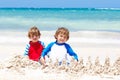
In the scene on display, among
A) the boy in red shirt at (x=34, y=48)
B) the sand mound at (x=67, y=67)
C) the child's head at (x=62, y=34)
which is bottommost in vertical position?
the sand mound at (x=67, y=67)

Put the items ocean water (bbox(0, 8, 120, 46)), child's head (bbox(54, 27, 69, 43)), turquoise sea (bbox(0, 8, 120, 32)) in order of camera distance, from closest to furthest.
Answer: child's head (bbox(54, 27, 69, 43)) < ocean water (bbox(0, 8, 120, 46)) < turquoise sea (bbox(0, 8, 120, 32))

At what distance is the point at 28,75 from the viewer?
554 centimetres

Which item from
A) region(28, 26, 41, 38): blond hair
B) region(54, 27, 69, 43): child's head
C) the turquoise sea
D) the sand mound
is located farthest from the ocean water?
the sand mound

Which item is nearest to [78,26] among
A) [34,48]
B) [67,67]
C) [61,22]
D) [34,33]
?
[61,22]

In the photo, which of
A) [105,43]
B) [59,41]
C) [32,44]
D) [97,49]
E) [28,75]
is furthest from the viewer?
[105,43]

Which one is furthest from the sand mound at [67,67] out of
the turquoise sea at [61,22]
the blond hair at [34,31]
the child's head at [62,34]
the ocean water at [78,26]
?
the turquoise sea at [61,22]

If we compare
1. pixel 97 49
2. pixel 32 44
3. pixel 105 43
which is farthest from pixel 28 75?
pixel 105 43

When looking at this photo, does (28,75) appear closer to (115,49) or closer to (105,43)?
(115,49)

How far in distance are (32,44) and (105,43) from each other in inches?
307

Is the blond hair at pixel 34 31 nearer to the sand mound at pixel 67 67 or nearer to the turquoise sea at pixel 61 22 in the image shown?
the sand mound at pixel 67 67

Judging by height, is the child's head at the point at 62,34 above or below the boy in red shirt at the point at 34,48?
above

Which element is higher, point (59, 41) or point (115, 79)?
point (59, 41)

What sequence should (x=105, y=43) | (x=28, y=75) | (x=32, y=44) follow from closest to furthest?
1. (x=28, y=75)
2. (x=32, y=44)
3. (x=105, y=43)

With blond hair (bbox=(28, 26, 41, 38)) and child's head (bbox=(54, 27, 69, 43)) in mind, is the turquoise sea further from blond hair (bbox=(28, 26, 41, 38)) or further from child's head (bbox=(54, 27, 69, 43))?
child's head (bbox=(54, 27, 69, 43))
